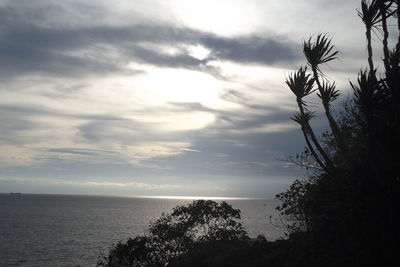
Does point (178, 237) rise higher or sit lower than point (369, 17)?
lower

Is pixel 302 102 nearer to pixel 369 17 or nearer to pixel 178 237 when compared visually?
pixel 369 17

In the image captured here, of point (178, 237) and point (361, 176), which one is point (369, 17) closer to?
point (361, 176)

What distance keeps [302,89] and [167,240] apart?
18998 mm

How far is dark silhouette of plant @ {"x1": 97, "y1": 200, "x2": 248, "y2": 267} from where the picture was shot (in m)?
29.0

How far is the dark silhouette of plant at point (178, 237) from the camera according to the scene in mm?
29000

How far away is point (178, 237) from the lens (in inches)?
1170

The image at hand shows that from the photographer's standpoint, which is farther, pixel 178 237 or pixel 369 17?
pixel 178 237

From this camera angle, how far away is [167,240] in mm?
29547

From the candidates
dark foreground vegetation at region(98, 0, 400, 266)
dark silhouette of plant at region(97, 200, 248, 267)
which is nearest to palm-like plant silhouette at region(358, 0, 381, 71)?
dark foreground vegetation at region(98, 0, 400, 266)

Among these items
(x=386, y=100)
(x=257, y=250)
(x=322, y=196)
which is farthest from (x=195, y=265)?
(x=386, y=100)

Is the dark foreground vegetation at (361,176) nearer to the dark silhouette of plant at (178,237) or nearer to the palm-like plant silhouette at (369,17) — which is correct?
the palm-like plant silhouette at (369,17)

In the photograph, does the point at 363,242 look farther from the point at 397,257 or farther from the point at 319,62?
the point at 319,62

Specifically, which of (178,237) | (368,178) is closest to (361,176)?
(368,178)

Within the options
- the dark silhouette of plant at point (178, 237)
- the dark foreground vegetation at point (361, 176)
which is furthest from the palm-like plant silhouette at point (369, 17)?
the dark silhouette of plant at point (178, 237)
